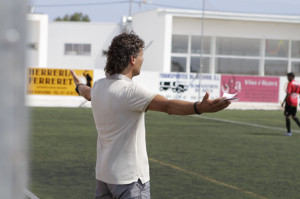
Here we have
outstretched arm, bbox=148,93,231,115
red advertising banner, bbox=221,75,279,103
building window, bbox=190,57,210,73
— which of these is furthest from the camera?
building window, bbox=190,57,210,73

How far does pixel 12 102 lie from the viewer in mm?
833

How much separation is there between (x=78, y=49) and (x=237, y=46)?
42.6 ft

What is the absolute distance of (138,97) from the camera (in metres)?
3.43

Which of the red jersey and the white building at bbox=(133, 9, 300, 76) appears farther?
the white building at bbox=(133, 9, 300, 76)

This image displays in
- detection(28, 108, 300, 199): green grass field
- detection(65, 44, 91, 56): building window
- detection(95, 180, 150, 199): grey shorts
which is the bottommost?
detection(28, 108, 300, 199): green grass field

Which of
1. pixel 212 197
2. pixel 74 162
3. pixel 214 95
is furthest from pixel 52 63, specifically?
pixel 212 197

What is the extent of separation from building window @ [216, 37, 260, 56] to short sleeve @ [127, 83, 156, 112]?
140 feet

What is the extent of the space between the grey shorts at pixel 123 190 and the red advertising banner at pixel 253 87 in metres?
28.1

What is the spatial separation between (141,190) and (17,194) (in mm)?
2865

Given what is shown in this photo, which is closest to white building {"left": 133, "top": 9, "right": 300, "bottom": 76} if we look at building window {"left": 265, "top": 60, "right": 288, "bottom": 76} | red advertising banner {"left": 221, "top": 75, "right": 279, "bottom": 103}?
building window {"left": 265, "top": 60, "right": 288, "bottom": 76}

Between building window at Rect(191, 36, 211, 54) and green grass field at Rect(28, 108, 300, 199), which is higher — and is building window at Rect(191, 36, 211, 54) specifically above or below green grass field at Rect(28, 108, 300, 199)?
above

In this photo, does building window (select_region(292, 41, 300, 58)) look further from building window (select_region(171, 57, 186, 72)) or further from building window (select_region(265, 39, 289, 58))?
building window (select_region(171, 57, 186, 72))

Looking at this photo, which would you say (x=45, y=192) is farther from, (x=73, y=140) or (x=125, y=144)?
(x=73, y=140)

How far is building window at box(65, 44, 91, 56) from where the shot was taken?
49438mm
